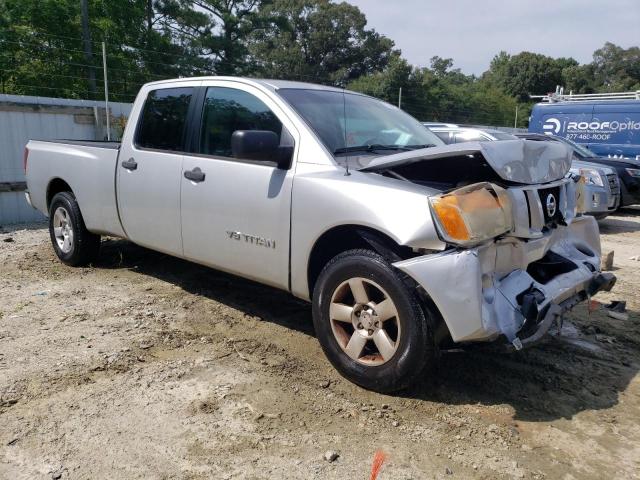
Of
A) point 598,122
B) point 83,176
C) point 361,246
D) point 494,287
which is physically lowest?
point 494,287

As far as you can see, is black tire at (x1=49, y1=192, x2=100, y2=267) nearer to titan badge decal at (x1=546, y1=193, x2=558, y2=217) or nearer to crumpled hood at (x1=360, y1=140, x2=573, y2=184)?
crumpled hood at (x1=360, y1=140, x2=573, y2=184)

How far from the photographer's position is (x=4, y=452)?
8.71 feet

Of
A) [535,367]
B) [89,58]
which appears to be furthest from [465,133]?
[89,58]

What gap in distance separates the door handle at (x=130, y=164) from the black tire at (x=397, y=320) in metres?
2.27

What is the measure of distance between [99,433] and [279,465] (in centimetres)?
95

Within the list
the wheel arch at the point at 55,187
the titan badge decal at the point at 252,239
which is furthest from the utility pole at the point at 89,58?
the titan badge decal at the point at 252,239

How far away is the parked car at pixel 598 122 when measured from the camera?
12.8 metres

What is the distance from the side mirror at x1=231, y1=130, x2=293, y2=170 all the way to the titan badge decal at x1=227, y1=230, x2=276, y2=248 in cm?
49

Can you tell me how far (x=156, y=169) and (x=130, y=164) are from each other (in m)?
0.40

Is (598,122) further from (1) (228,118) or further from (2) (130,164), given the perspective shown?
(2) (130,164)

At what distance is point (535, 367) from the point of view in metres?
3.65

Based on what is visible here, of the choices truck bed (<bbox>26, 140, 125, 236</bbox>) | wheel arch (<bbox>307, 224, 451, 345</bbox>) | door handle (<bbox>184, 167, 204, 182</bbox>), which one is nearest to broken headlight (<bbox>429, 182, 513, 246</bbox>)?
wheel arch (<bbox>307, 224, 451, 345</bbox>)

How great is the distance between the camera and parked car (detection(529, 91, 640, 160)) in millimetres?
12773

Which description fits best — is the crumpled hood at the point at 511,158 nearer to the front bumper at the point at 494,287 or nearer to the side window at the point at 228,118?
the front bumper at the point at 494,287
